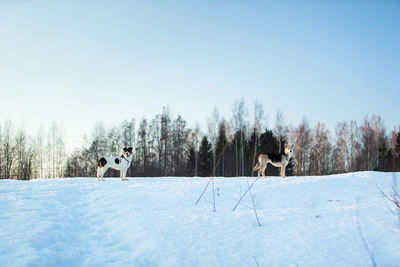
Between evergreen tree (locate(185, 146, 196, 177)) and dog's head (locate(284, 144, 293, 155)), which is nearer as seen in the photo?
dog's head (locate(284, 144, 293, 155))

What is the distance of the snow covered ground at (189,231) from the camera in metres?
4.61

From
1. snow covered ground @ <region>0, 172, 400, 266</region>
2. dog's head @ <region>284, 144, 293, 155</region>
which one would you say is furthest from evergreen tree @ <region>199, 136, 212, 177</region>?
snow covered ground @ <region>0, 172, 400, 266</region>

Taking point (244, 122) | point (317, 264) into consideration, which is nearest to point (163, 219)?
point (317, 264)

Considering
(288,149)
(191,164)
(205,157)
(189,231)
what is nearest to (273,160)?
(288,149)

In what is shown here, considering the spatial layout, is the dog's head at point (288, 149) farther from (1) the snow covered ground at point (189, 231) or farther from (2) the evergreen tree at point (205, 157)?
(2) the evergreen tree at point (205, 157)

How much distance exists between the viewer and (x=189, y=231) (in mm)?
5688

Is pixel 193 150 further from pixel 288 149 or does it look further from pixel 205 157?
pixel 288 149

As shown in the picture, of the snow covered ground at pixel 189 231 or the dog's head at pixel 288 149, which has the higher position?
the dog's head at pixel 288 149

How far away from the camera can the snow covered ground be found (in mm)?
4605

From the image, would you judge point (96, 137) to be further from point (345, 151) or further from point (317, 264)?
point (317, 264)

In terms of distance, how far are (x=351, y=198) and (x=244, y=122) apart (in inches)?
1043

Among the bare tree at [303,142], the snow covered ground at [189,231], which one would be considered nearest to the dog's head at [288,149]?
the snow covered ground at [189,231]

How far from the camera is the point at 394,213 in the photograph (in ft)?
19.1

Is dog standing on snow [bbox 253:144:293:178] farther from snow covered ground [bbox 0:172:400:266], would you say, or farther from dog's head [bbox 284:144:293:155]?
snow covered ground [bbox 0:172:400:266]
